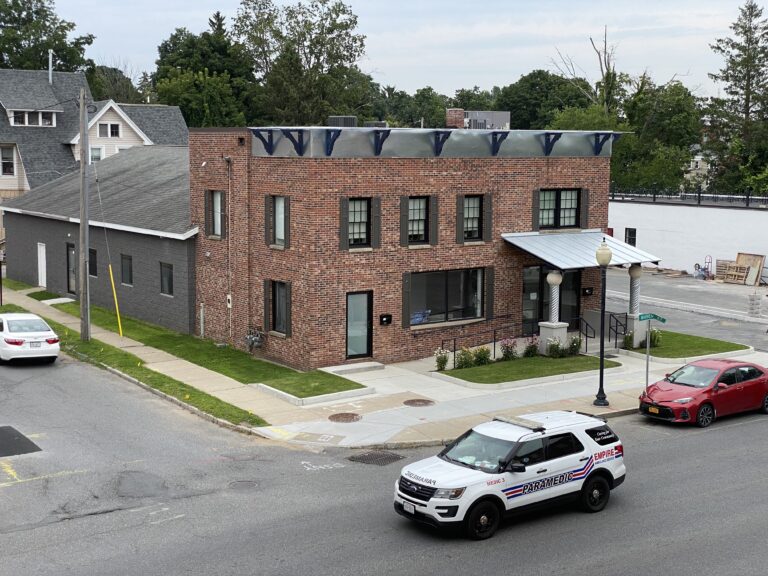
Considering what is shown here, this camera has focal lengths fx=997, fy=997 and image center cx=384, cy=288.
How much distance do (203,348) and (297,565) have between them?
2002 centimetres

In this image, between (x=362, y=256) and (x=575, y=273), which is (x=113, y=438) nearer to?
(x=362, y=256)

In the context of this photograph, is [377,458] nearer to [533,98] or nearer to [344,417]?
[344,417]

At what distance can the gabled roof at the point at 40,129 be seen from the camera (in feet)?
213

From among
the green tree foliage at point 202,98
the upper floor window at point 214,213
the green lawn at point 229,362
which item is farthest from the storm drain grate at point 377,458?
the green tree foliage at point 202,98

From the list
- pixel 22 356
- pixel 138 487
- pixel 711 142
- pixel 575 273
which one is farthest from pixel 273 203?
pixel 711 142

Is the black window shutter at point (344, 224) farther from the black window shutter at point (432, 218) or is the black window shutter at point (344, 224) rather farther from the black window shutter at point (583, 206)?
the black window shutter at point (583, 206)

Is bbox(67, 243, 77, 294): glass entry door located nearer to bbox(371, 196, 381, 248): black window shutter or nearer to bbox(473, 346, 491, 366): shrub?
bbox(371, 196, 381, 248): black window shutter

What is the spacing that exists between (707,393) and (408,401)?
7.81 metres

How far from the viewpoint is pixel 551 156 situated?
35.5m

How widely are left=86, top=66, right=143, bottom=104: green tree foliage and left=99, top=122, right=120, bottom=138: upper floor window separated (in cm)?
4231

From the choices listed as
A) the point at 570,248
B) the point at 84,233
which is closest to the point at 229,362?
the point at 84,233

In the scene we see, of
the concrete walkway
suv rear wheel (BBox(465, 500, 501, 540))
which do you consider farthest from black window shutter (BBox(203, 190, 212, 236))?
suv rear wheel (BBox(465, 500, 501, 540))

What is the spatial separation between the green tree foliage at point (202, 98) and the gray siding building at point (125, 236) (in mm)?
47988

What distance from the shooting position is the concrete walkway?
2402 cm
